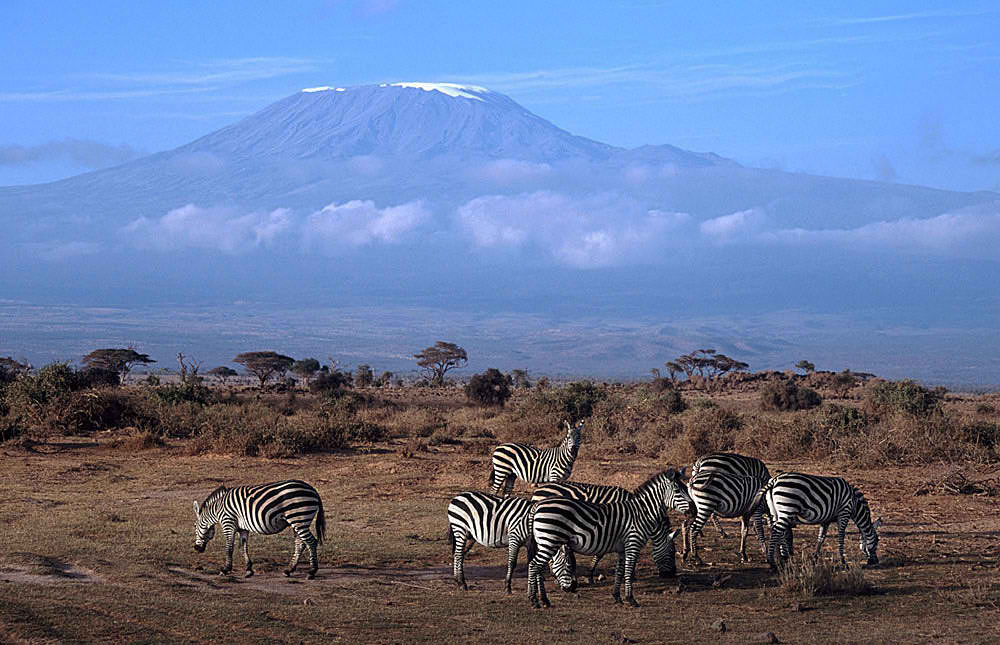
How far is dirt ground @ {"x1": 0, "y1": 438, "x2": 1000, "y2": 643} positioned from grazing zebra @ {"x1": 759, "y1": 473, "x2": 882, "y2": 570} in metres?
0.42

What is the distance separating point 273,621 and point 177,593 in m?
1.57

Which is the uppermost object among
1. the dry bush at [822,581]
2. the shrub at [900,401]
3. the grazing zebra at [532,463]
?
→ the shrub at [900,401]

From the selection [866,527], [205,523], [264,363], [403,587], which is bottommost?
[403,587]

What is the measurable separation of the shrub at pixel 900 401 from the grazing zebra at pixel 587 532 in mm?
14915

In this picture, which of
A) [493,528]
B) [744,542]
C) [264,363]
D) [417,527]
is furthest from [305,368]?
[493,528]

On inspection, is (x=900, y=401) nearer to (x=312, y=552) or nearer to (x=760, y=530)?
(x=760, y=530)

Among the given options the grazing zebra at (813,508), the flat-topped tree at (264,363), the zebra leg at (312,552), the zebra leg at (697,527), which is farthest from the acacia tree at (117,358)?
the grazing zebra at (813,508)

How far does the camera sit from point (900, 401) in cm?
2784

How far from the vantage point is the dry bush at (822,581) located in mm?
12062

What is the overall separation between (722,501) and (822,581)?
5.77 feet

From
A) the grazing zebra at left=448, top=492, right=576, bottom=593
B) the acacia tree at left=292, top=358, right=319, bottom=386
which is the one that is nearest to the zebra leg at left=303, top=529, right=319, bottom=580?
the grazing zebra at left=448, top=492, right=576, bottom=593

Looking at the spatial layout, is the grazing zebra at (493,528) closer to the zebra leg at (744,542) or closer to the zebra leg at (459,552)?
the zebra leg at (459,552)

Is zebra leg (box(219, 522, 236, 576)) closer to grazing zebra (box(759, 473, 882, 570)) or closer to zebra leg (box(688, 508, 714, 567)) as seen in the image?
zebra leg (box(688, 508, 714, 567))

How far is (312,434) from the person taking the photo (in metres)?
25.0
